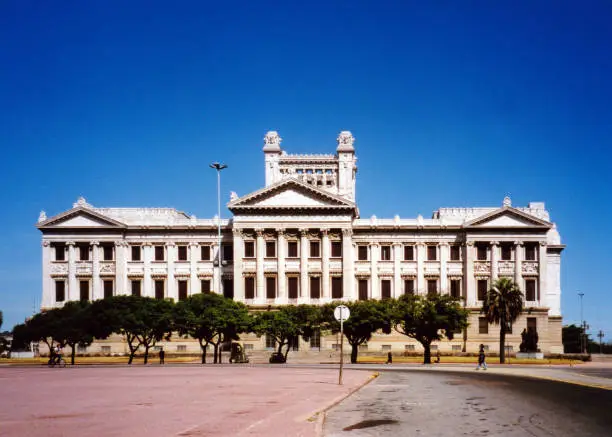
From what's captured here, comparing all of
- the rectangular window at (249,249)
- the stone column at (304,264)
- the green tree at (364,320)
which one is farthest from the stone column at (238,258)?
the green tree at (364,320)

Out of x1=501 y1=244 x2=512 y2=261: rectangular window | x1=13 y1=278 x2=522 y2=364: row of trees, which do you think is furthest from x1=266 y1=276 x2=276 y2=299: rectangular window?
x1=501 y1=244 x2=512 y2=261: rectangular window

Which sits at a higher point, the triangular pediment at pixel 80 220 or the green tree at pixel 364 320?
the triangular pediment at pixel 80 220

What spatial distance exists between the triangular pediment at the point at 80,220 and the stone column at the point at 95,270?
228 cm

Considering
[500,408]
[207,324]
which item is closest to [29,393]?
[500,408]

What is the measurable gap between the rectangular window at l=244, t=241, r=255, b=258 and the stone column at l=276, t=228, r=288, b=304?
2.72 m

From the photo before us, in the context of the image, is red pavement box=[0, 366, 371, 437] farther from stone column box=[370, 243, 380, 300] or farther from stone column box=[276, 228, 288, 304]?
stone column box=[370, 243, 380, 300]

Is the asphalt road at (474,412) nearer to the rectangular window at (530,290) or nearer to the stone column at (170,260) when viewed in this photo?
the rectangular window at (530,290)

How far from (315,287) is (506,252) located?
21938 mm

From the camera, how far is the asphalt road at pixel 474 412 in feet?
51.0

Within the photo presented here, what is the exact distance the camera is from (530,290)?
88.9 meters

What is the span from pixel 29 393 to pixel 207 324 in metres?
41.5

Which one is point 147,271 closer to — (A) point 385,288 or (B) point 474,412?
(A) point 385,288

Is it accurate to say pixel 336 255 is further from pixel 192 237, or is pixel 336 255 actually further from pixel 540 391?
pixel 540 391

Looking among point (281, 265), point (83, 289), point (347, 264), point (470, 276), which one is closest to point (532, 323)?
point (470, 276)
